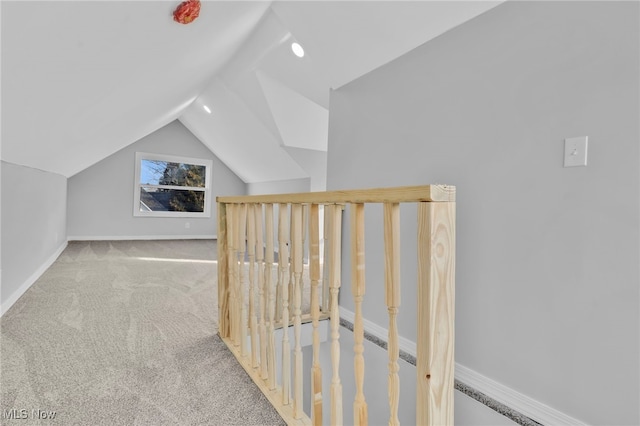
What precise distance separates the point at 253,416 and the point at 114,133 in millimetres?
3577

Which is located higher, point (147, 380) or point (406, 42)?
point (406, 42)

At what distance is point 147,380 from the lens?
1.40 metres

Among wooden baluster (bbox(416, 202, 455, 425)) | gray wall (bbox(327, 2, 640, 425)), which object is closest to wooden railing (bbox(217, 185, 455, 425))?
wooden baluster (bbox(416, 202, 455, 425))

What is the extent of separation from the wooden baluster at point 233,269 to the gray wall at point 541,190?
0.94 metres

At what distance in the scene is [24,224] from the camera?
2537mm

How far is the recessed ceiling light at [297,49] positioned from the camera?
8.72 ft

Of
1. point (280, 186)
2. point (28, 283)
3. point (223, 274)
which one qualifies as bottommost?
point (28, 283)

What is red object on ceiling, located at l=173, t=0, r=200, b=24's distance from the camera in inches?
65.7

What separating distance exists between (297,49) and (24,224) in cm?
257

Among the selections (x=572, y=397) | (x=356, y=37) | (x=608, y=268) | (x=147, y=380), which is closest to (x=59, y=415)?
(x=147, y=380)

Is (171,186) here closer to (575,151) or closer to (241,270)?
(241,270)

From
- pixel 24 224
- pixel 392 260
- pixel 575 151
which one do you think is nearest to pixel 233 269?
pixel 392 260

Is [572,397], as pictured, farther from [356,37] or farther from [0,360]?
[0,360]

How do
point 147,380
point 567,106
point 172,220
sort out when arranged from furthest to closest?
1. point 172,220
2. point 147,380
3. point 567,106
